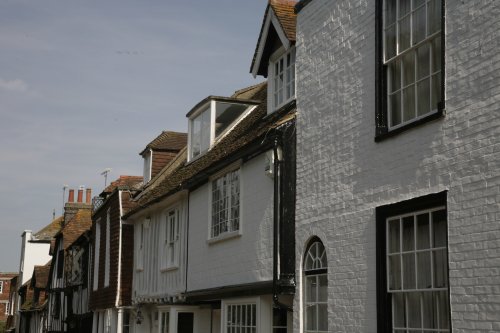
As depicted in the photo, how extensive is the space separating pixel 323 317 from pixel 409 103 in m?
3.54

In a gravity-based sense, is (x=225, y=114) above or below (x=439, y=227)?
above

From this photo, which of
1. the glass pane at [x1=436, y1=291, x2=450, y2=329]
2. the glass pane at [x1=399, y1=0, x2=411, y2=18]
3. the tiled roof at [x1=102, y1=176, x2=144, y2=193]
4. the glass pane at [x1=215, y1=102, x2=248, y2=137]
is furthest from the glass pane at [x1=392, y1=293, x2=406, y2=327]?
the tiled roof at [x1=102, y1=176, x2=144, y2=193]

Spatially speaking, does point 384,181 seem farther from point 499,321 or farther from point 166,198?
point 166,198

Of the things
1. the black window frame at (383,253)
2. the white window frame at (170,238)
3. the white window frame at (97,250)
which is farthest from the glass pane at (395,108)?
the white window frame at (97,250)

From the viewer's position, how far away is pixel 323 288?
11078mm

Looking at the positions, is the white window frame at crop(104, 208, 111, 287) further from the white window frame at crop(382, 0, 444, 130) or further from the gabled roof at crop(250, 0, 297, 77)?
the white window frame at crop(382, 0, 444, 130)

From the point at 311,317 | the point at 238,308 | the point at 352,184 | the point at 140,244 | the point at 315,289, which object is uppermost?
the point at 140,244

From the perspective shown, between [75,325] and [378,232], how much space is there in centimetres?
2795

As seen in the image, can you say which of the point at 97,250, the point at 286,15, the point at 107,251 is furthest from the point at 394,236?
the point at 97,250

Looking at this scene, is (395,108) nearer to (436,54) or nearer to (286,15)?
(436,54)

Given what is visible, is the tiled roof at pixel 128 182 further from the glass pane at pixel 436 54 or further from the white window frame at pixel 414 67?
the glass pane at pixel 436 54

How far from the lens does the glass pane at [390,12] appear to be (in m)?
9.81

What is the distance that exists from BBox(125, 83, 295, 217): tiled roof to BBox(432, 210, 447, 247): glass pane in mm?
4399

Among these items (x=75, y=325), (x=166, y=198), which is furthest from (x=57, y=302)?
(x=166, y=198)
